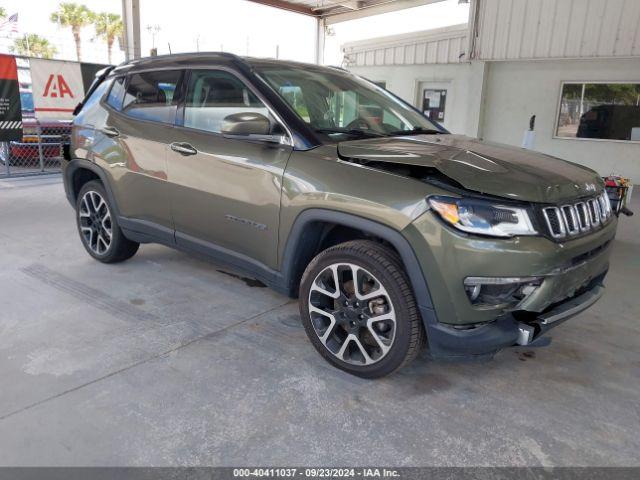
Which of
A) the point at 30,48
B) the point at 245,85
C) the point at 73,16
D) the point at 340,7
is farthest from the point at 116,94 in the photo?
the point at 73,16

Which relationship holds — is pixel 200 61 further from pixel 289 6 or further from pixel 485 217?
pixel 289 6

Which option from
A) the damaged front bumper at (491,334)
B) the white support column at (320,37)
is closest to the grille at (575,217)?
the damaged front bumper at (491,334)

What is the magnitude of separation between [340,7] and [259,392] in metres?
15.8

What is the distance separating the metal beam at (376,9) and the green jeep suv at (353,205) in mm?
12025

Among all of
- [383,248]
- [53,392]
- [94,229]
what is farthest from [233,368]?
[94,229]

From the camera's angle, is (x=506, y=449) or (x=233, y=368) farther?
(x=233, y=368)

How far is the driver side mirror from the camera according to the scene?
9.47 feet

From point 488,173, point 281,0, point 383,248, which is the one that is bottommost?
point 383,248

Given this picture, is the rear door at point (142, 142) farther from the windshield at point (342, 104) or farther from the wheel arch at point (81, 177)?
the windshield at point (342, 104)

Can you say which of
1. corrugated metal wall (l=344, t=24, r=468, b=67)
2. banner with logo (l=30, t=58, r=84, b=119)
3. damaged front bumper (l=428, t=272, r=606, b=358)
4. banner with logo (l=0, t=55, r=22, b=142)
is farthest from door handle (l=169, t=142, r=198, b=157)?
corrugated metal wall (l=344, t=24, r=468, b=67)

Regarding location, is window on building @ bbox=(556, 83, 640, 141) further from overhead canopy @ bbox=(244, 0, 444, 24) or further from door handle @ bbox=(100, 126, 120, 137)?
door handle @ bbox=(100, 126, 120, 137)

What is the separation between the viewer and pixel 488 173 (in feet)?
7.92

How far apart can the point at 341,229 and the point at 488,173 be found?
87 centimetres

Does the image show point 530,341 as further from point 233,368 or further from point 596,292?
point 233,368
